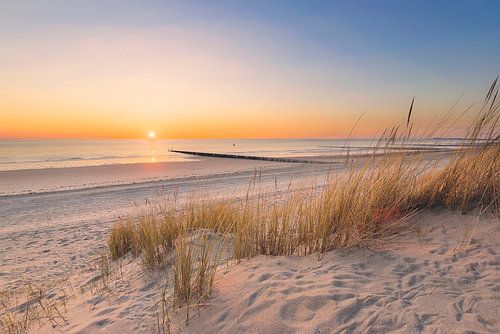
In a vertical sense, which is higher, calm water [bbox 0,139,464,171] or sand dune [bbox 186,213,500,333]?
sand dune [bbox 186,213,500,333]

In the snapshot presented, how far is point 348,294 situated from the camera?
2.38 metres

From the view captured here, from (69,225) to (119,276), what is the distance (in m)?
4.79

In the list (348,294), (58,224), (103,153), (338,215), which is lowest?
(58,224)

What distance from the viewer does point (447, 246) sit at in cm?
316

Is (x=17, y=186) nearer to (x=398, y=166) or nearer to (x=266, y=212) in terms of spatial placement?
(x=266, y=212)

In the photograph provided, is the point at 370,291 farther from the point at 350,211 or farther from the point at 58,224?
the point at 58,224

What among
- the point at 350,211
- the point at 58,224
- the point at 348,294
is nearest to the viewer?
the point at 348,294

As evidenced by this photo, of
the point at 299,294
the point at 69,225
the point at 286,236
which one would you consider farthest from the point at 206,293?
the point at 69,225

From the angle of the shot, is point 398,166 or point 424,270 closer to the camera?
point 424,270

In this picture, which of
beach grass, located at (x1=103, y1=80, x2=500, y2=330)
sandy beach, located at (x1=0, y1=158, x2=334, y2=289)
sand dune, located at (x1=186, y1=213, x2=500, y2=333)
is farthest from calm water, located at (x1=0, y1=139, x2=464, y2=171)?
sandy beach, located at (x1=0, y1=158, x2=334, y2=289)

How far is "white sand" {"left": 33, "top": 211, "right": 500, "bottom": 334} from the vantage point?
6.84 ft

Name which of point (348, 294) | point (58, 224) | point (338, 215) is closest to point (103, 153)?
point (58, 224)

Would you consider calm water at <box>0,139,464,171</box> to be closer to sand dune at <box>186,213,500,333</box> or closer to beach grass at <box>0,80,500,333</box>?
beach grass at <box>0,80,500,333</box>

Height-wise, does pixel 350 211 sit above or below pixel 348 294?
above
